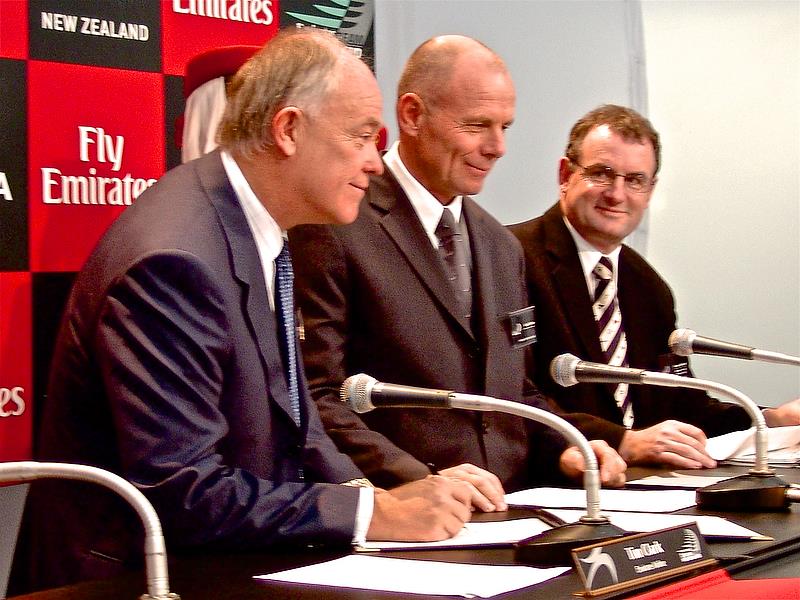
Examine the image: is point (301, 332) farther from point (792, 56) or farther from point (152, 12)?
point (792, 56)

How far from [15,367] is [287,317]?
0.99 m

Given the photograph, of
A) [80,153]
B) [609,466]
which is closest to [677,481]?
[609,466]

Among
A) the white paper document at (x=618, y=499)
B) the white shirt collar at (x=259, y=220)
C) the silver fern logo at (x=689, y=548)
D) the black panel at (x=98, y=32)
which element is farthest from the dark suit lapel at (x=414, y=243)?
→ the silver fern logo at (x=689, y=548)

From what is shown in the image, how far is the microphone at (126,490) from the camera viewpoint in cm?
124

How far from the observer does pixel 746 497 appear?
2.09m

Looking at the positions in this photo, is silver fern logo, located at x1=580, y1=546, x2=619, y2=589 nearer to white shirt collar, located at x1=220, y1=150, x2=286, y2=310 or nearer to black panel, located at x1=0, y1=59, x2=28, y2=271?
white shirt collar, located at x1=220, y1=150, x2=286, y2=310

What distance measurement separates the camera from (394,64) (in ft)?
13.5

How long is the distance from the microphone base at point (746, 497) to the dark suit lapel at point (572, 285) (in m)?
0.97

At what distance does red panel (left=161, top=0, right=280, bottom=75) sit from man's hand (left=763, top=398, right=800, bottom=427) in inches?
68.5

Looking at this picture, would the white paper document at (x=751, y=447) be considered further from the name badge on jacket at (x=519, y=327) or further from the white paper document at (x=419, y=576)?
the white paper document at (x=419, y=576)

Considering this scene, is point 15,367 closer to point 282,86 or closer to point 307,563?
point 282,86

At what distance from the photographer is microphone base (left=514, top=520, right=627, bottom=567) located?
1641mm

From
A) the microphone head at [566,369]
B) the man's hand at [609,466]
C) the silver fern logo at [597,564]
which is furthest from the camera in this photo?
the man's hand at [609,466]

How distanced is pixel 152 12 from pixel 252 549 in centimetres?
171
